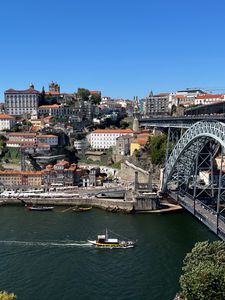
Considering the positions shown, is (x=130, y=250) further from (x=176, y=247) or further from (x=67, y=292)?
(x=67, y=292)

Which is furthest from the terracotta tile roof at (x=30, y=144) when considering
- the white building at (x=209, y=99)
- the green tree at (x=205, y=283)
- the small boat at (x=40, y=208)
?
the green tree at (x=205, y=283)

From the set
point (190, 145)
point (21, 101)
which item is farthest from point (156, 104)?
point (190, 145)

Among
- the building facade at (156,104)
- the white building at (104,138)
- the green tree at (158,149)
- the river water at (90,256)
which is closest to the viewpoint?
the river water at (90,256)

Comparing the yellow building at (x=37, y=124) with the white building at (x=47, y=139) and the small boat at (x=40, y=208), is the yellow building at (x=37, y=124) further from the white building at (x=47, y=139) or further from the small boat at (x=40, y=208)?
the small boat at (x=40, y=208)

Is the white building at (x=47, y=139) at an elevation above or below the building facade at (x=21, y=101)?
below

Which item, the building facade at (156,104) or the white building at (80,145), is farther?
the building facade at (156,104)

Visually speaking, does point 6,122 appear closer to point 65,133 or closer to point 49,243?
point 65,133

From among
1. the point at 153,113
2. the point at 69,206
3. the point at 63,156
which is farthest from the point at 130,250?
the point at 153,113

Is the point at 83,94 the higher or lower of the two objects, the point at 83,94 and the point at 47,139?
the higher
